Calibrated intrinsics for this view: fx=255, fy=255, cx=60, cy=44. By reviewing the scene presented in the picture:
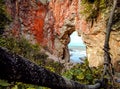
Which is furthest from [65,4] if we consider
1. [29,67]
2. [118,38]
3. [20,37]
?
[29,67]

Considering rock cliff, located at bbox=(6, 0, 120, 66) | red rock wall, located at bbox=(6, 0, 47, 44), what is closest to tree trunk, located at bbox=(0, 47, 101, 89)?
rock cliff, located at bbox=(6, 0, 120, 66)

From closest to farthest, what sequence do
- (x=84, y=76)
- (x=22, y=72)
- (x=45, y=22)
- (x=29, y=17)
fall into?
(x=22, y=72) → (x=84, y=76) → (x=29, y=17) → (x=45, y=22)

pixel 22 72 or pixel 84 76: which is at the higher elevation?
pixel 22 72

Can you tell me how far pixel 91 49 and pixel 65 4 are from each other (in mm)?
16151

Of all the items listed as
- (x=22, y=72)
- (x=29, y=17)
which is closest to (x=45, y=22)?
(x=29, y=17)

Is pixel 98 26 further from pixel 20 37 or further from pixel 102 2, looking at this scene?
pixel 20 37

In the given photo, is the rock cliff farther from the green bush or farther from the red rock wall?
the green bush

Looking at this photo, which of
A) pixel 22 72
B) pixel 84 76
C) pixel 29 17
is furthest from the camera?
pixel 29 17

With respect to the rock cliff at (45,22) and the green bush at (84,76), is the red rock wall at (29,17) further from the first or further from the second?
the green bush at (84,76)

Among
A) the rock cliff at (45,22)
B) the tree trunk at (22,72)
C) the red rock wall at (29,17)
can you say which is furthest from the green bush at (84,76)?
the red rock wall at (29,17)

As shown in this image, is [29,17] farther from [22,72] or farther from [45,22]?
[22,72]

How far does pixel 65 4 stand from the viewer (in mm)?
24172

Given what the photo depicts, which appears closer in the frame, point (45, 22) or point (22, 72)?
point (22, 72)

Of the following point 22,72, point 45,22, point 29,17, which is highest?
point 29,17
